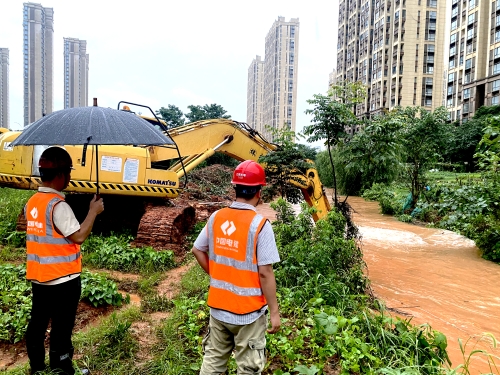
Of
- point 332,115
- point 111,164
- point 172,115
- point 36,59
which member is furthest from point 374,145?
point 36,59

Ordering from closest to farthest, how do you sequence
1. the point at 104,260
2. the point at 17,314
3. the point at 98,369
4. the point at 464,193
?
the point at 98,369 → the point at 17,314 → the point at 104,260 → the point at 464,193

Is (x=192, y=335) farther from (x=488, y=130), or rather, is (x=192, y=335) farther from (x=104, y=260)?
(x=488, y=130)

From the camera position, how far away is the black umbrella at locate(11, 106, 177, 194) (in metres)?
3.02

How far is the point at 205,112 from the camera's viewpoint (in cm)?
2958

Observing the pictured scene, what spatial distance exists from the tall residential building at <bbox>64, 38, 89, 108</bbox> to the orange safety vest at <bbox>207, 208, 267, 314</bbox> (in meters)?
32.5

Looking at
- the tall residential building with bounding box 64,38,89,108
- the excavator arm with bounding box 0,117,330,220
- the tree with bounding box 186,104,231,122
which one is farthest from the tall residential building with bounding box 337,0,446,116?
the excavator arm with bounding box 0,117,330,220

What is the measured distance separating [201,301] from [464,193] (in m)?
8.29

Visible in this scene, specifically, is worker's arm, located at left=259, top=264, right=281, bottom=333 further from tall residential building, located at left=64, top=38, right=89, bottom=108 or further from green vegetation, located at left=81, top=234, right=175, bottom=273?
tall residential building, located at left=64, top=38, right=89, bottom=108

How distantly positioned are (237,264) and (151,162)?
586 centimetres

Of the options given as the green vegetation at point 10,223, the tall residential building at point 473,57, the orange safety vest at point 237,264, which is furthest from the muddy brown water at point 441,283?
the tall residential building at point 473,57

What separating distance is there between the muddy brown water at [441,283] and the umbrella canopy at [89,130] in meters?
3.99

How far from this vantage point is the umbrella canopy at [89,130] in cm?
302

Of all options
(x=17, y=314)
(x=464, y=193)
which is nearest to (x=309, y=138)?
(x=464, y=193)

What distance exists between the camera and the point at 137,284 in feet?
18.7
